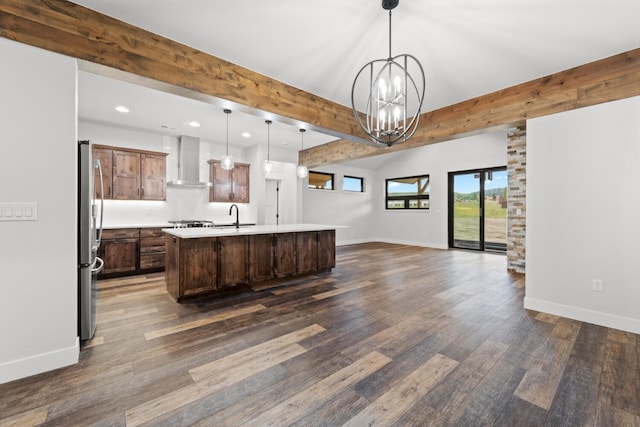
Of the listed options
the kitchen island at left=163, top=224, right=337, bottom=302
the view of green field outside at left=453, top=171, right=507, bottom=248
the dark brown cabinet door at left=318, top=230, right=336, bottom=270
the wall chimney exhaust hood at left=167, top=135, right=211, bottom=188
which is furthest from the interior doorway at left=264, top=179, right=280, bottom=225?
the view of green field outside at left=453, top=171, right=507, bottom=248

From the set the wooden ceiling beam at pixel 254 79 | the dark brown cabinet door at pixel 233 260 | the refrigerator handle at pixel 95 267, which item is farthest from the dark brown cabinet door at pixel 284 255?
the refrigerator handle at pixel 95 267

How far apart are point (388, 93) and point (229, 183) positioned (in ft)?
14.7

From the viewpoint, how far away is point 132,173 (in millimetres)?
5074

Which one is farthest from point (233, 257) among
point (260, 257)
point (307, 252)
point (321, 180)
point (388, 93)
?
point (321, 180)

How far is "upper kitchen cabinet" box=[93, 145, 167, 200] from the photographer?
190 inches

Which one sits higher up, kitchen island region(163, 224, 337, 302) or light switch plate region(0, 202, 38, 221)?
light switch plate region(0, 202, 38, 221)

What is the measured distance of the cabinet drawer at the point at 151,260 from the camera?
15.8 feet

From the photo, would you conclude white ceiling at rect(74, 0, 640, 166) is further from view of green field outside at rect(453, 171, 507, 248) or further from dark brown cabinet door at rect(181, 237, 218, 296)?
view of green field outside at rect(453, 171, 507, 248)

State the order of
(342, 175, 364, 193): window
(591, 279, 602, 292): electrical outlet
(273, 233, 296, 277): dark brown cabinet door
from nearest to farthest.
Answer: (591, 279, 602, 292): electrical outlet → (273, 233, 296, 277): dark brown cabinet door → (342, 175, 364, 193): window

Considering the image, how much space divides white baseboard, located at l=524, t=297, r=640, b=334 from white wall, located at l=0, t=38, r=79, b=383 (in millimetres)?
4676

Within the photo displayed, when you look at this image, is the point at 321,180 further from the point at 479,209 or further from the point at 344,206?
the point at 479,209

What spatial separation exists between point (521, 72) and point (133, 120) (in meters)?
5.91

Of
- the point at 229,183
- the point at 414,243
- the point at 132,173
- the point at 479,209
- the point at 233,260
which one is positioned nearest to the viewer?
the point at 233,260

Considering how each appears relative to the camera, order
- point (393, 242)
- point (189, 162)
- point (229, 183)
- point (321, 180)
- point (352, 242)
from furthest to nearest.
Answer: point (393, 242) < point (352, 242) < point (321, 180) < point (229, 183) < point (189, 162)
